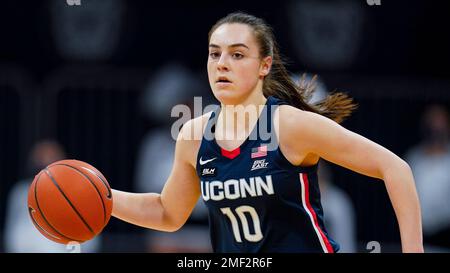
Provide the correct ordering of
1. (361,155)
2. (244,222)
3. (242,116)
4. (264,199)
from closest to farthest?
(361,155) → (264,199) → (244,222) → (242,116)

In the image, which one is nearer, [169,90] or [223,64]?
[223,64]

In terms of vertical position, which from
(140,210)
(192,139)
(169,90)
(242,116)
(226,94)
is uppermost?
(169,90)

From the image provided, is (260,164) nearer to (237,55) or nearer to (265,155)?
(265,155)

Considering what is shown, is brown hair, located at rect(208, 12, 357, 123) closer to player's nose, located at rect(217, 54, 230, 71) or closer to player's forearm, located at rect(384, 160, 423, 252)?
player's nose, located at rect(217, 54, 230, 71)

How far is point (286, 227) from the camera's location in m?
6.73

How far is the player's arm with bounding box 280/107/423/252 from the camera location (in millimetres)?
6289

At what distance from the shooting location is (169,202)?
24.6ft

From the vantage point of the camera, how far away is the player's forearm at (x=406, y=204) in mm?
6254

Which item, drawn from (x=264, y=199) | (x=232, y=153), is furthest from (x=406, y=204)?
(x=232, y=153)

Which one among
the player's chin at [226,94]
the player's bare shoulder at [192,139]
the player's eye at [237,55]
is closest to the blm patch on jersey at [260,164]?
the player's chin at [226,94]

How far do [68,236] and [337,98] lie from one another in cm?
211

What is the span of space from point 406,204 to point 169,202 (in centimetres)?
192

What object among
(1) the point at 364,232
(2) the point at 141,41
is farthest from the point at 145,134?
(1) the point at 364,232

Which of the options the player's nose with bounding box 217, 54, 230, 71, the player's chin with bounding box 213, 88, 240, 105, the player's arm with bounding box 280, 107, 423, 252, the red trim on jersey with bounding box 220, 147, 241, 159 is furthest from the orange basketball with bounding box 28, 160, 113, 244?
the player's arm with bounding box 280, 107, 423, 252
